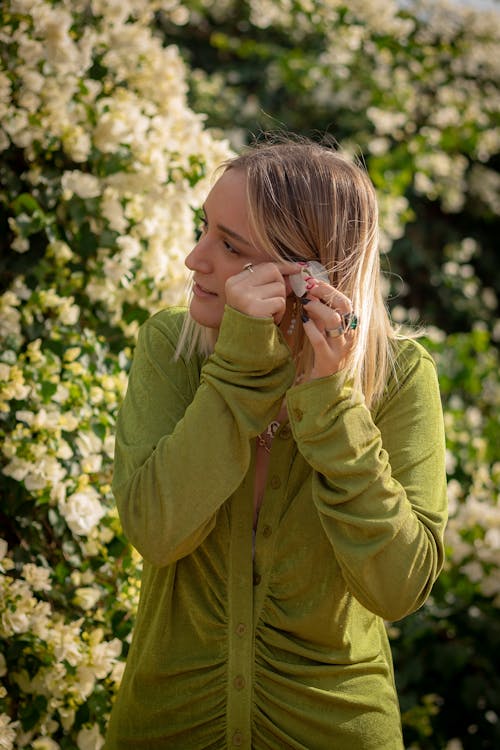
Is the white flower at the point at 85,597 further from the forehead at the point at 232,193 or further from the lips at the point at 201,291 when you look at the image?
the forehead at the point at 232,193

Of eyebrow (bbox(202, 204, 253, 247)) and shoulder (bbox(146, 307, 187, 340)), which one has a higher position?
eyebrow (bbox(202, 204, 253, 247))

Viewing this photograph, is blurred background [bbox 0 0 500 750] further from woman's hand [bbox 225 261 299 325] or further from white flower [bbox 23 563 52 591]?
woman's hand [bbox 225 261 299 325]

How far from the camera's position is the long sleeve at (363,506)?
1.42 meters

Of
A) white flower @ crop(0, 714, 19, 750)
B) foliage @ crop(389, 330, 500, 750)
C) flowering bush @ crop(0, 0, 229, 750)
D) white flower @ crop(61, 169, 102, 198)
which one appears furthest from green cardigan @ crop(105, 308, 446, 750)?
foliage @ crop(389, 330, 500, 750)

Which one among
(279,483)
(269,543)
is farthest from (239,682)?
(279,483)

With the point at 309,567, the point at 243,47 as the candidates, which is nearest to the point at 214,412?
the point at 309,567

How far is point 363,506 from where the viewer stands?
142cm

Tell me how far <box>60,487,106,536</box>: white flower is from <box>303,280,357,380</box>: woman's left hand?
0.81 metres

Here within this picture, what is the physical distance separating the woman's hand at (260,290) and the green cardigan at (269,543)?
0.02 metres

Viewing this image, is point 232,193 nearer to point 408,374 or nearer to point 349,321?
point 349,321

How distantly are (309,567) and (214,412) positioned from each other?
0.33 meters

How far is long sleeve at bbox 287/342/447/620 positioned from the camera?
142 centimetres

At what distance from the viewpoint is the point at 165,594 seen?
157 centimetres

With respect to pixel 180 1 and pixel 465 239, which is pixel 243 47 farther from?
pixel 465 239
